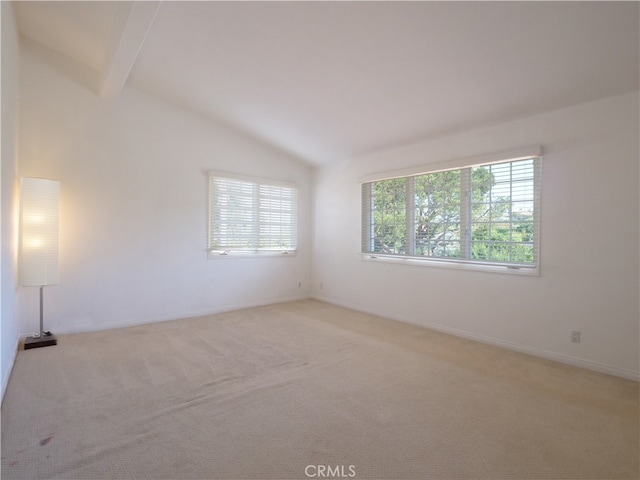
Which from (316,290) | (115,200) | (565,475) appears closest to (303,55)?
(115,200)

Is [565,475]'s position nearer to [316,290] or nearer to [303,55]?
[303,55]

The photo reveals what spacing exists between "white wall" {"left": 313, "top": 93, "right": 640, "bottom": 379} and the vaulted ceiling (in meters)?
0.24

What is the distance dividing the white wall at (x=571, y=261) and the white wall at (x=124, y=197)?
3.01 metres

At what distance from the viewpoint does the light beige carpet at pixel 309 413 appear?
1.78 meters

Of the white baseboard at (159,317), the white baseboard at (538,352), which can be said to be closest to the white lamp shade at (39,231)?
the white baseboard at (159,317)

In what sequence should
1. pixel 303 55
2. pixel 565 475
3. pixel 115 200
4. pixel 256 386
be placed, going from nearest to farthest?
pixel 565 475, pixel 256 386, pixel 303 55, pixel 115 200

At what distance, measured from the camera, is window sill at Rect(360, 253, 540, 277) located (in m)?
3.47

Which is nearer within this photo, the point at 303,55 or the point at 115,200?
the point at 303,55

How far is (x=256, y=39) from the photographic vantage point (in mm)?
3076

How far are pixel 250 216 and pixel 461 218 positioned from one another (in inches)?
121

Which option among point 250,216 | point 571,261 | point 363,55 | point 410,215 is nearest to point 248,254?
point 250,216

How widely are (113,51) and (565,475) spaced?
455cm

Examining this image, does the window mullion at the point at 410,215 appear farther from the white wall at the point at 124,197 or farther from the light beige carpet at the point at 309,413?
the white wall at the point at 124,197

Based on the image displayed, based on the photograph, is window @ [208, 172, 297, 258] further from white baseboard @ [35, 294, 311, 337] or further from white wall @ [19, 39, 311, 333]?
white baseboard @ [35, 294, 311, 337]
